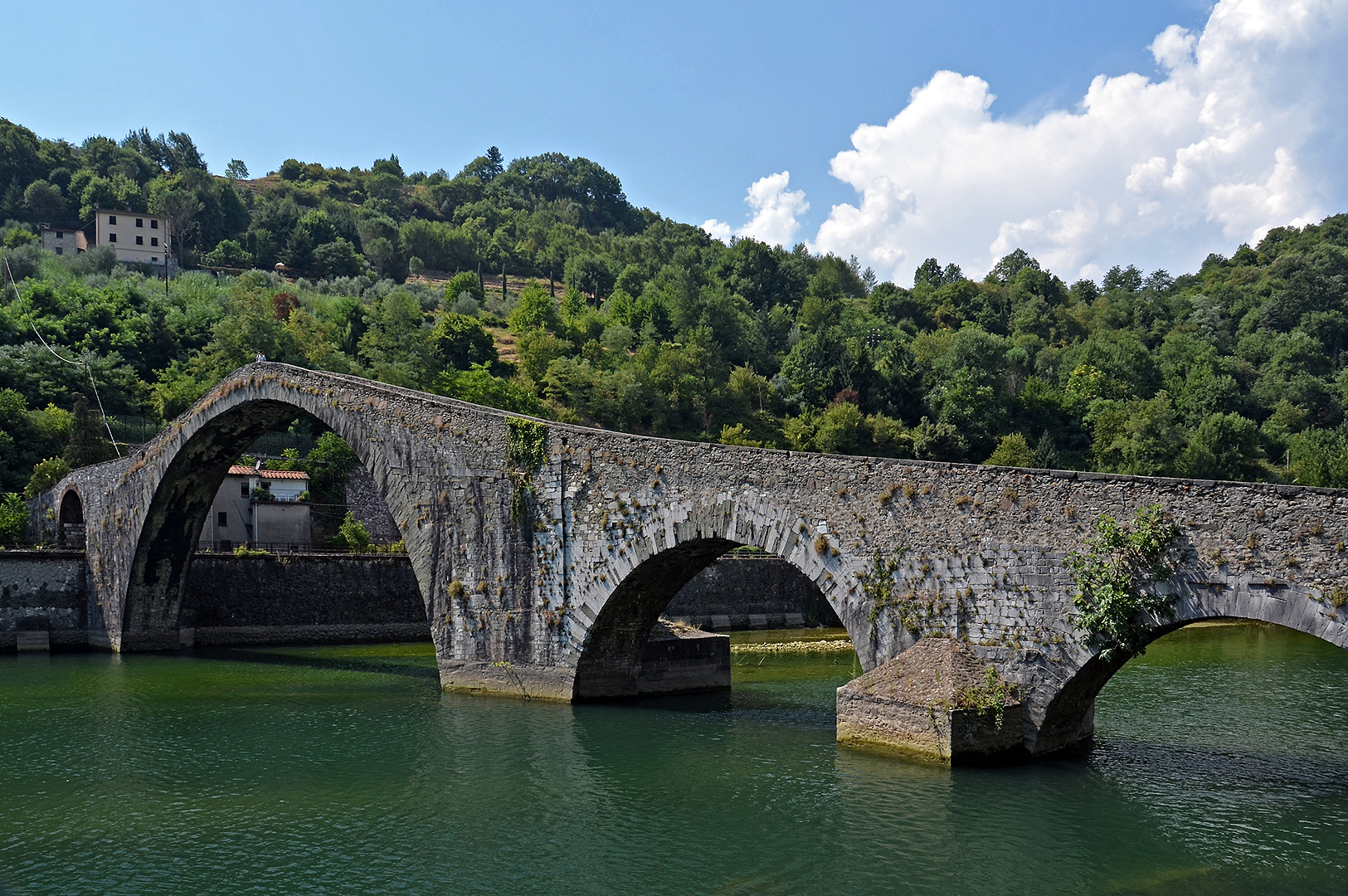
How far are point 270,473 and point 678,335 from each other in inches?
2088

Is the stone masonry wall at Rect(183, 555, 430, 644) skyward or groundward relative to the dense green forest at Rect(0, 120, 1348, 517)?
groundward

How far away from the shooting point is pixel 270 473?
49.3 metres

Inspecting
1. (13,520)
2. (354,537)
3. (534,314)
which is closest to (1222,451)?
(534,314)

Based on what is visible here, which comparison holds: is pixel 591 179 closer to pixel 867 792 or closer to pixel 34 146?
pixel 34 146

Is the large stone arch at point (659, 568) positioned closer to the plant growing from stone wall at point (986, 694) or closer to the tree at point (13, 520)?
the plant growing from stone wall at point (986, 694)

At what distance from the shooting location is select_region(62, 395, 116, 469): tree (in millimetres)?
50031

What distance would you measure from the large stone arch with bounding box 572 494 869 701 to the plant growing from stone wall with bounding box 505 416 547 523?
2.14 m

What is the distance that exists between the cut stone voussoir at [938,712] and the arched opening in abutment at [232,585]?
770 inches

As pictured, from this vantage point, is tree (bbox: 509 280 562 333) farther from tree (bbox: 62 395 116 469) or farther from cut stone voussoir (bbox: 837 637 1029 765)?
cut stone voussoir (bbox: 837 637 1029 765)

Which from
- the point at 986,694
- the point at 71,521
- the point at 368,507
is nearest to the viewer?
the point at 986,694

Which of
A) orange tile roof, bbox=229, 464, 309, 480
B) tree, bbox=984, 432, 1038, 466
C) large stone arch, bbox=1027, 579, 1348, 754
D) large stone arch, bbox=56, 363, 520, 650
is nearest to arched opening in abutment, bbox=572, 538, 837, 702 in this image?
large stone arch, bbox=56, 363, 520, 650

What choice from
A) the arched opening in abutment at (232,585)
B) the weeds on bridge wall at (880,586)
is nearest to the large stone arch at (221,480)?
the arched opening in abutment at (232,585)

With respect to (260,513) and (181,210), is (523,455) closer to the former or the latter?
(260,513)

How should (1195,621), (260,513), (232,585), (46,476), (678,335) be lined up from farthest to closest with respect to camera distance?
1. (678,335)
2. (260,513)
3. (46,476)
4. (232,585)
5. (1195,621)
